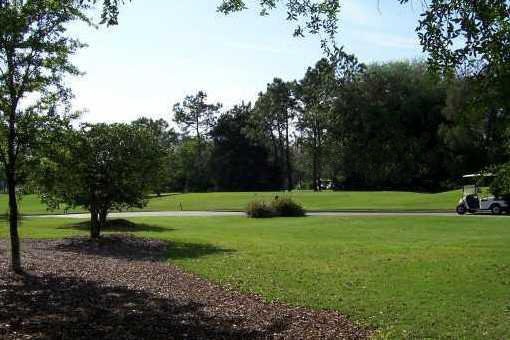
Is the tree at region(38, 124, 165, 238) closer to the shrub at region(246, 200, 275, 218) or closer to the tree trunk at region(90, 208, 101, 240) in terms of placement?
the tree trunk at region(90, 208, 101, 240)

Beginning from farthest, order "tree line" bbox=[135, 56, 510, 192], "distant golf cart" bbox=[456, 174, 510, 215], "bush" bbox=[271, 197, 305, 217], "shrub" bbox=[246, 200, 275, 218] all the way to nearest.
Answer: "tree line" bbox=[135, 56, 510, 192] → "bush" bbox=[271, 197, 305, 217] → "shrub" bbox=[246, 200, 275, 218] → "distant golf cart" bbox=[456, 174, 510, 215]

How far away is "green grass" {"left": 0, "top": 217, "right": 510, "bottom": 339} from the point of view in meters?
8.70

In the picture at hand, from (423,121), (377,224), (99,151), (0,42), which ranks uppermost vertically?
(423,121)

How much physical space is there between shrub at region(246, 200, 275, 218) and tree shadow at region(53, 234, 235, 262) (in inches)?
728

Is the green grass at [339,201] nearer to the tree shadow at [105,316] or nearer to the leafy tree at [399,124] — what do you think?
the leafy tree at [399,124]

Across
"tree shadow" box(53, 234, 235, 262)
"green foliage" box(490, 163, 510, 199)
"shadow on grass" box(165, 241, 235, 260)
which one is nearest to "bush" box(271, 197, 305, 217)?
"tree shadow" box(53, 234, 235, 262)

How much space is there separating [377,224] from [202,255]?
16.4 metres

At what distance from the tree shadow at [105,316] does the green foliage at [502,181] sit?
356cm

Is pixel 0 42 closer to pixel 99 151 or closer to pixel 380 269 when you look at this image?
pixel 380 269

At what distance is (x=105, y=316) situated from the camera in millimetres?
8117

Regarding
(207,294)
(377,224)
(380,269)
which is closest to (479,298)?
(380,269)

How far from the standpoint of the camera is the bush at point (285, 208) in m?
41.0

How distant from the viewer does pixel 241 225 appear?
111 ft

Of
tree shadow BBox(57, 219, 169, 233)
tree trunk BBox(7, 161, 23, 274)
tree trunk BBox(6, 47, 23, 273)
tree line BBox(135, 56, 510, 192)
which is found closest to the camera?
tree trunk BBox(6, 47, 23, 273)
